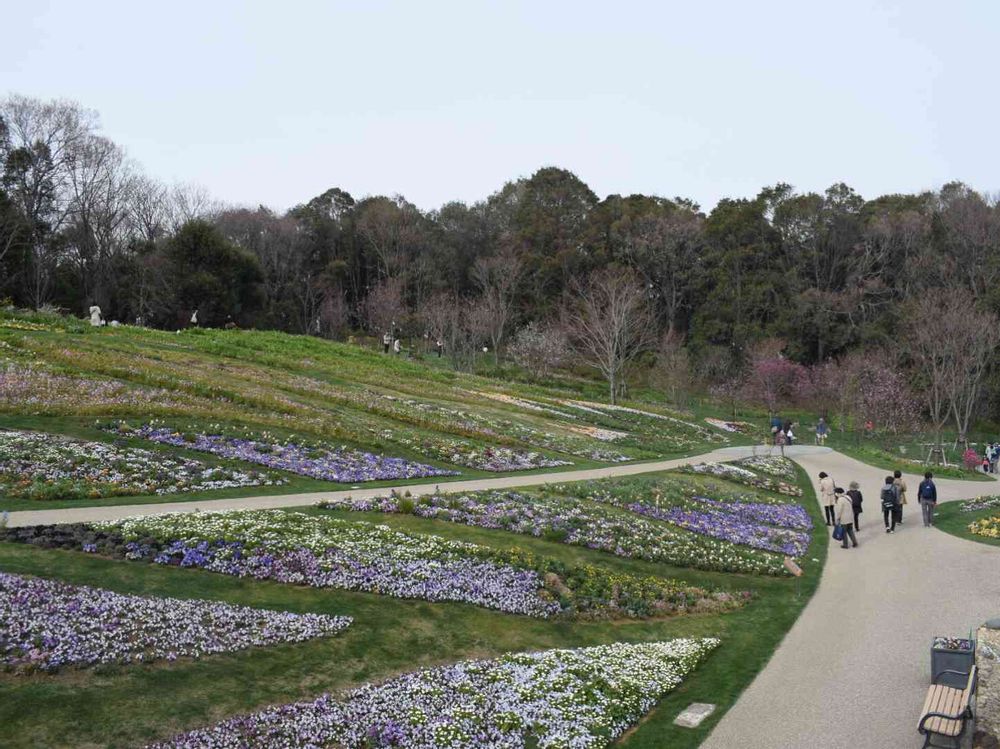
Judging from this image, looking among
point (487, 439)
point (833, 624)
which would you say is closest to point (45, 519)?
point (833, 624)

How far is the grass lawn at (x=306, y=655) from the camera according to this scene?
27.1ft

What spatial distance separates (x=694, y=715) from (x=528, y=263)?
77603 millimetres

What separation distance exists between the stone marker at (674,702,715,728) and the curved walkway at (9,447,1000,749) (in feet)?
0.82

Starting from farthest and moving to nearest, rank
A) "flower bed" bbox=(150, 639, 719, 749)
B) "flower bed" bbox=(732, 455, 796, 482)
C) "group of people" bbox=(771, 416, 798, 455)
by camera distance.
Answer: "group of people" bbox=(771, 416, 798, 455) → "flower bed" bbox=(732, 455, 796, 482) → "flower bed" bbox=(150, 639, 719, 749)

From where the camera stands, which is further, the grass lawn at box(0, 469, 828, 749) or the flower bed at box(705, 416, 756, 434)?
the flower bed at box(705, 416, 756, 434)

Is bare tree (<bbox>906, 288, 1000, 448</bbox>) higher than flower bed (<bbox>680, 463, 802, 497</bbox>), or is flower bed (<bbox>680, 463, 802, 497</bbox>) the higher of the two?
bare tree (<bbox>906, 288, 1000, 448</bbox>)

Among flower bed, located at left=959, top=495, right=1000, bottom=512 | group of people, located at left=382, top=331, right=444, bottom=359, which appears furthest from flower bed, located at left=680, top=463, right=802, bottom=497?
group of people, located at left=382, top=331, right=444, bottom=359

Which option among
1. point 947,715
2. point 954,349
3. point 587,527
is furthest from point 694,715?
point 954,349

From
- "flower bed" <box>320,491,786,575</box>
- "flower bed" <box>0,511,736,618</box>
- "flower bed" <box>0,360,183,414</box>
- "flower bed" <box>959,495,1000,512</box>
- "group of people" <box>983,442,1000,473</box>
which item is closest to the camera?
"flower bed" <box>0,511,736,618</box>

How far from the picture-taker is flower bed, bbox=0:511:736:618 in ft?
42.6

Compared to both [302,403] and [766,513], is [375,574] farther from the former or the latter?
[302,403]

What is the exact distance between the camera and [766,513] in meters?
23.7

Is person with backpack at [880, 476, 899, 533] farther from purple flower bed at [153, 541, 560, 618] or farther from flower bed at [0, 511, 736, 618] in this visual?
purple flower bed at [153, 541, 560, 618]

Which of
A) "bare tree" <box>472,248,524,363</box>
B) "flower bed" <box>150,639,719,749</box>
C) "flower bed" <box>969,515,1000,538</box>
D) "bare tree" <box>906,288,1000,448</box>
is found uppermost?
"bare tree" <box>472,248,524,363</box>
